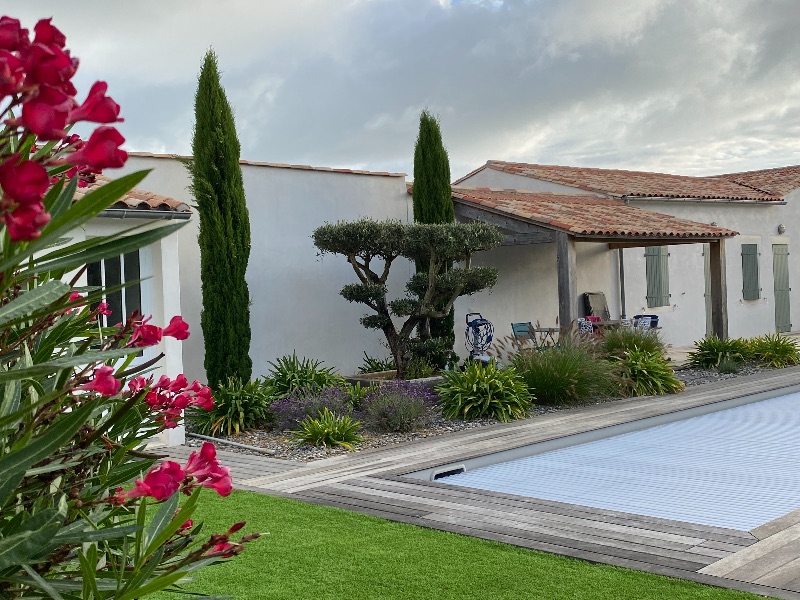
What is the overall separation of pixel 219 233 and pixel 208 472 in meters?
9.34

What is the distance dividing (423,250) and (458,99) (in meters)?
5.12

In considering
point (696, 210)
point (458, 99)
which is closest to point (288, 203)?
point (458, 99)

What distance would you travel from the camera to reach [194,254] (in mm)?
11703

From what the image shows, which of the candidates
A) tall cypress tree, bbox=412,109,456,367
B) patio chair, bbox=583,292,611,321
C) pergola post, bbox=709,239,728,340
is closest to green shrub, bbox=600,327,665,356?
tall cypress tree, bbox=412,109,456,367

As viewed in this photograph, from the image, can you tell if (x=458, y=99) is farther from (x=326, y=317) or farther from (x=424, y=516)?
(x=424, y=516)

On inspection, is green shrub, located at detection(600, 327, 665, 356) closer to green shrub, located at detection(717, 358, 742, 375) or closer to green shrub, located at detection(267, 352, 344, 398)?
green shrub, located at detection(717, 358, 742, 375)

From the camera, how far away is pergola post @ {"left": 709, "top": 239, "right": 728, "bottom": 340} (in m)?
15.6

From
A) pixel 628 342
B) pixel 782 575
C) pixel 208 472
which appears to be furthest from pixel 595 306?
pixel 208 472

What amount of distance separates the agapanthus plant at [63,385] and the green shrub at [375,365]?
36.1 ft

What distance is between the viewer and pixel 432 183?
13.6m

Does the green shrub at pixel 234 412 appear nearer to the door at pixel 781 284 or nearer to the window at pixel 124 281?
the window at pixel 124 281

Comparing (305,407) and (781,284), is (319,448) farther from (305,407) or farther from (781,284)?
(781,284)

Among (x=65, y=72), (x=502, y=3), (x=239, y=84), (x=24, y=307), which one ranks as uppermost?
(x=502, y=3)

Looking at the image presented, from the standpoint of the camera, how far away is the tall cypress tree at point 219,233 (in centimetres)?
1063
